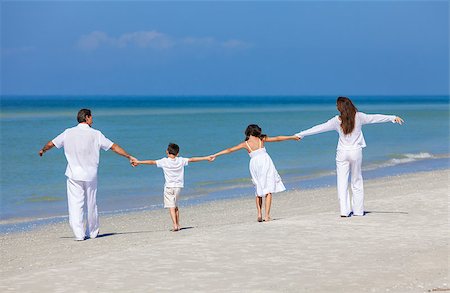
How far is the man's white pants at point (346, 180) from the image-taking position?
544 inches

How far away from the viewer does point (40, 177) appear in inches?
1142

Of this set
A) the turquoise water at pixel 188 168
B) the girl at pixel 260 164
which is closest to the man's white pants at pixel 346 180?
the girl at pixel 260 164

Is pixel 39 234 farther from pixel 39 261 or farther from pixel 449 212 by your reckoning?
pixel 449 212

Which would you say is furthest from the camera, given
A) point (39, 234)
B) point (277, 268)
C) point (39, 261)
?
point (39, 234)

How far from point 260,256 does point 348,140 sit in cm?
352

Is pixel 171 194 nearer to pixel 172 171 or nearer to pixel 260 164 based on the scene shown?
pixel 172 171

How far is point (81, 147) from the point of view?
525 inches

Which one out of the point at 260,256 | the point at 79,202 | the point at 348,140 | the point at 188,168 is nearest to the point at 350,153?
the point at 348,140

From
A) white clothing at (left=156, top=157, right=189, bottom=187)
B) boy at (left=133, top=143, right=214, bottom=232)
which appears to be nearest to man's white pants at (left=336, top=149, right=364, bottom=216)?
boy at (left=133, top=143, right=214, bottom=232)

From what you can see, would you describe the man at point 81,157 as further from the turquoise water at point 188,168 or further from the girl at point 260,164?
the turquoise water at point 188,168

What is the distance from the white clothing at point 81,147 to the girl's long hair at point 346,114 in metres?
3.48

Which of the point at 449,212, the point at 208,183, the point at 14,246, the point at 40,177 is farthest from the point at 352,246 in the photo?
the point at 40,177

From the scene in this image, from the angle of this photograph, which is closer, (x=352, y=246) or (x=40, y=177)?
(x=352, y=246)

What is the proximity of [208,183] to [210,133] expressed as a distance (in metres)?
33.4
